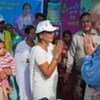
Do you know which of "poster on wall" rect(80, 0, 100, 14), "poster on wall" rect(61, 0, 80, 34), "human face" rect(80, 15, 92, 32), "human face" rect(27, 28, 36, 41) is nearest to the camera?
"human face" rect(80, 15, 92, 32)

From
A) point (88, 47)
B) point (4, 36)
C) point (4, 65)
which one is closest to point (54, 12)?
point (4, 36)

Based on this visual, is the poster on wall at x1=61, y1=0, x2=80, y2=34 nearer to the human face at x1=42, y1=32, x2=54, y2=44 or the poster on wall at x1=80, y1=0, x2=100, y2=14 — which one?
the poster on wall at x1=80, y1=0, x2=100, y2=14

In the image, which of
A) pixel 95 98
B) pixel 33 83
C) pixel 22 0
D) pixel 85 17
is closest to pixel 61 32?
pixel 22 0

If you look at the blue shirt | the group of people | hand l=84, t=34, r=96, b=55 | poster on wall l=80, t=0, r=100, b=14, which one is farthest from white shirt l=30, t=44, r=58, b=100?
poster on wall l=80, t=0, r=100, b=14

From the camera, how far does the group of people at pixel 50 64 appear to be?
153 inches

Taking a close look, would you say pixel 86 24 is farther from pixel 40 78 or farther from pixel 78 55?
pixel 40 78

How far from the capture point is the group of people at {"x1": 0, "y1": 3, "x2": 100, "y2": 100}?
12.8 ft

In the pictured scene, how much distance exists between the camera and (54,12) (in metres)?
9.30

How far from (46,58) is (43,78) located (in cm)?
25

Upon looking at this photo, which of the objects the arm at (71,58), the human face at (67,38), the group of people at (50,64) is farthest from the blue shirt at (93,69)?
the human face at (67,38)

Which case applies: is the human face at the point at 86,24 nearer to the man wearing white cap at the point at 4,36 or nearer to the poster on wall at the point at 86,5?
the man wearing white cap at the point at 4,36

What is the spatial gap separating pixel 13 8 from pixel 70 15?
1.32 m

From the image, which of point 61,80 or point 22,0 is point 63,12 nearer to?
point 22,0

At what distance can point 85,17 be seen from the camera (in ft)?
20.5
